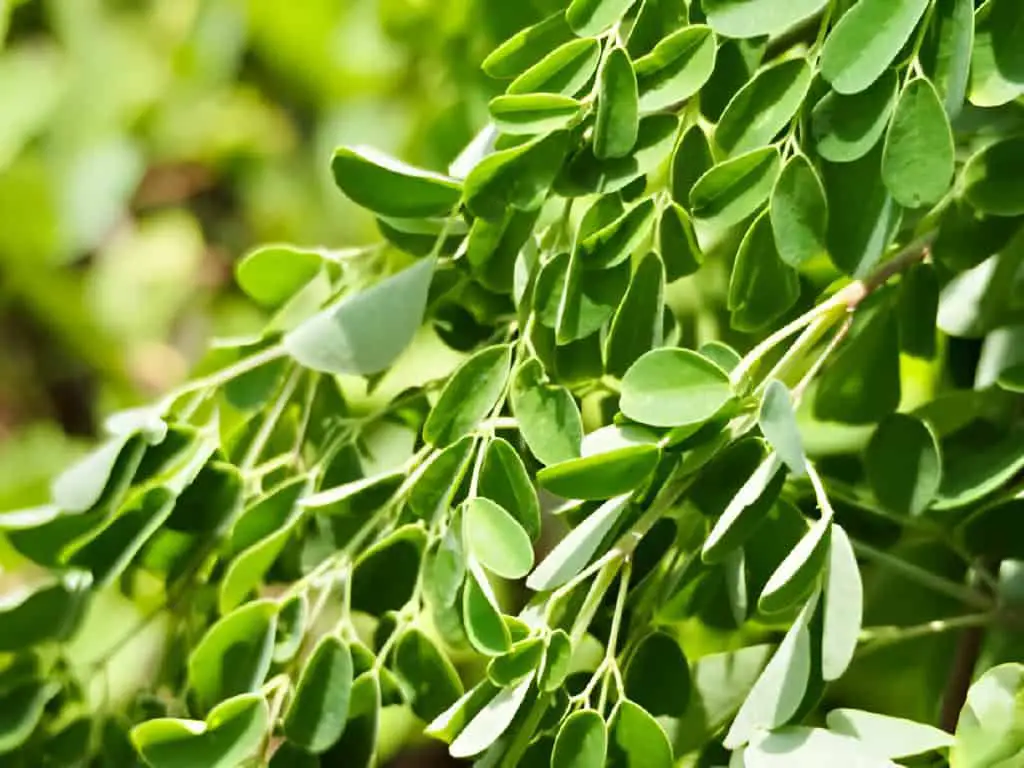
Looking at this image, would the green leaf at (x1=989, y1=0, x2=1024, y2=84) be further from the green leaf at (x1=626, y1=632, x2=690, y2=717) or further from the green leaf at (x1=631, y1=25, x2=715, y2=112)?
the green leaf at (x1=626, y1=632, x2=690, y2=717)

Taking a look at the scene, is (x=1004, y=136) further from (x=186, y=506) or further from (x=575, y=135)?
(x=186, y=506)

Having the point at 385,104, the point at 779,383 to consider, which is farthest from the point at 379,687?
the point at 385,104

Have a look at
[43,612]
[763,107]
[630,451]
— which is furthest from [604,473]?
[43,612]

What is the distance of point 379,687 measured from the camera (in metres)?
0.35

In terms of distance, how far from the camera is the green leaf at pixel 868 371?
1.19ft

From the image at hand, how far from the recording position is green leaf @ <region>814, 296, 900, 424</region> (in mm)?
362

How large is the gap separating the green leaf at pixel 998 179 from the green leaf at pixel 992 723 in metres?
0.12

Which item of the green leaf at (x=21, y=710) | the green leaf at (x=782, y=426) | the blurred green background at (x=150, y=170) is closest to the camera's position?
the green leaf at (x=782, y=426)

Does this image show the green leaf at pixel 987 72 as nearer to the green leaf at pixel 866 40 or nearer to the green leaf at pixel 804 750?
the green leaf at pixel 866 40

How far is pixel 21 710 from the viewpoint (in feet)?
1.33

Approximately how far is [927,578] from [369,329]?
0.18m

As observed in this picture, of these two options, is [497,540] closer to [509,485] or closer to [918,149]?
[509,485]

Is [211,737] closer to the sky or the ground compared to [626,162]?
closer to the ground

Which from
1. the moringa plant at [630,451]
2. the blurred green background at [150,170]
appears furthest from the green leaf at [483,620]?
the blurred green background at [150,170]
